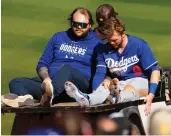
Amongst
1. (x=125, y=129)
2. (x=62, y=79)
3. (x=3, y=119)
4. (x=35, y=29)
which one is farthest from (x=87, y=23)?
(x=35, y=29)

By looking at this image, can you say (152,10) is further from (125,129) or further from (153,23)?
(125,129)

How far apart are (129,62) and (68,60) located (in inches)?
29.5

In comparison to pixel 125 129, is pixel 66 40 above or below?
Answer: above

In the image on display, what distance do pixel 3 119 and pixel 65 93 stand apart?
6.09ft

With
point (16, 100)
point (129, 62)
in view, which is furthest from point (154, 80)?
point (16, 100)

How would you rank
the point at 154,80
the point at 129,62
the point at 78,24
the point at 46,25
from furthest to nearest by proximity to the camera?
1. the point at 46,25
2. the point at 78,24
3. the point at 129,62
4. the point at 154,80

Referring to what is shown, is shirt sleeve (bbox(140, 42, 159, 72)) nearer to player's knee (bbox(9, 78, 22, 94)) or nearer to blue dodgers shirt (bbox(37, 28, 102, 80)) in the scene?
blue dodgers shirt (bbox(37, 28, 102, 80))

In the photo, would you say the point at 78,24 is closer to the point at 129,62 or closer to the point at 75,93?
the point at 129,62

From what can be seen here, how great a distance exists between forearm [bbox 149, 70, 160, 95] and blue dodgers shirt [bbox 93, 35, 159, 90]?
0.05m

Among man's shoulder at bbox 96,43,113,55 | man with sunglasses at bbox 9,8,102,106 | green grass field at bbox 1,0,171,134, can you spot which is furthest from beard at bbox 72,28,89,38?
green grass field at bbox 1,0,171,134

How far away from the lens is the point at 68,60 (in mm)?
6246

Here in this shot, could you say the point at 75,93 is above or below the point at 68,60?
below

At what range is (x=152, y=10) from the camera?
1261 cm

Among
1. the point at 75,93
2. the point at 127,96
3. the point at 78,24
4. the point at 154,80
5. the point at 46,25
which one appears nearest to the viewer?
the point at 75,93
